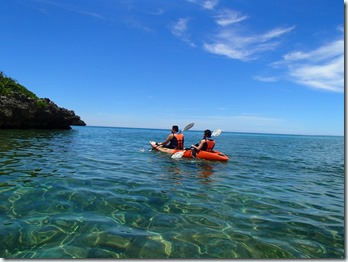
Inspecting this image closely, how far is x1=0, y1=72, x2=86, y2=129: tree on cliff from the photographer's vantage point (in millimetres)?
35469

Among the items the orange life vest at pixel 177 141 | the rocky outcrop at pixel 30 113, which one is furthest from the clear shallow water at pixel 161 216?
the rocky outcrop at pixel 30 113

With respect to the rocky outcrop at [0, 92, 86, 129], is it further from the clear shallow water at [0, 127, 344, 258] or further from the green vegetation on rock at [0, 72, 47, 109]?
the clear shallow water at [0, 127, 344, 258]

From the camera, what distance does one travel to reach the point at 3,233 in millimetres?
5059

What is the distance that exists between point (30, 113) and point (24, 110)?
1.81 meters

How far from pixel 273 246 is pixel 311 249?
679mm

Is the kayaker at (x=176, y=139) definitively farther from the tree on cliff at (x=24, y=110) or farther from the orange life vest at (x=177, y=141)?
the tree on cliff at (x=24, y=110)

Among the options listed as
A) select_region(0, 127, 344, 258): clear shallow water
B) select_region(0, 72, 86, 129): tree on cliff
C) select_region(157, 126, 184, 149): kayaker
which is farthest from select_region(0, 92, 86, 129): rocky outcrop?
select_region(0, 127, 344, 258): clear shallow water

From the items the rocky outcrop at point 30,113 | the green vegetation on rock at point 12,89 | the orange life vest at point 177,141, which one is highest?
the green vegetation on rock at point 12,89

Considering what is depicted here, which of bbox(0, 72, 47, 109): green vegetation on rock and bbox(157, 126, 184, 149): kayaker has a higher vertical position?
bbox(0, 72, 47, 109): green vegetation on rock

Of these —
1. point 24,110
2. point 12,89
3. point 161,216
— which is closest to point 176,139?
point 161,216

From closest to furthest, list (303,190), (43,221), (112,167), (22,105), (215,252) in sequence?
(215,252) → (43,221) → (303,190) → (112,167) → (22,105)

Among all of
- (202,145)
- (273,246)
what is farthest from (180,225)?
(202,145)

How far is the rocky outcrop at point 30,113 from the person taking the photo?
35281 mm

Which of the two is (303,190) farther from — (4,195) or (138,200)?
(4,195)
